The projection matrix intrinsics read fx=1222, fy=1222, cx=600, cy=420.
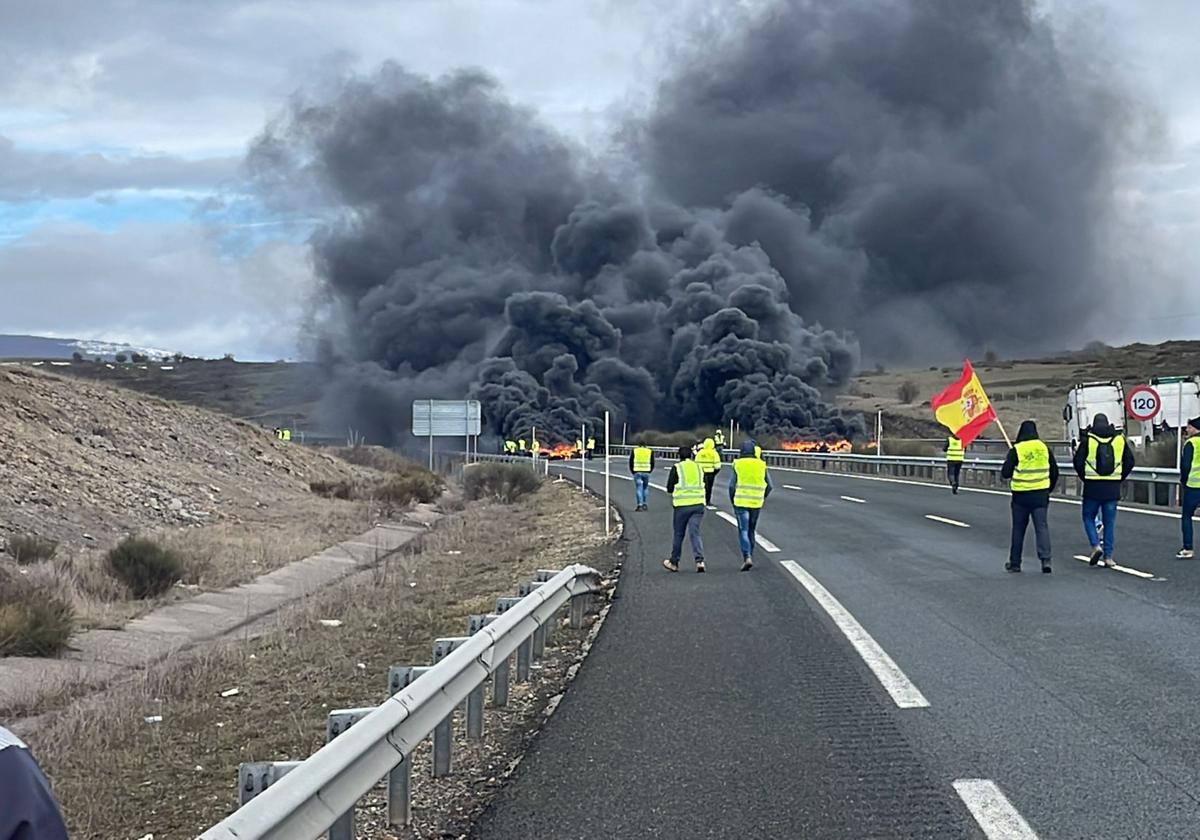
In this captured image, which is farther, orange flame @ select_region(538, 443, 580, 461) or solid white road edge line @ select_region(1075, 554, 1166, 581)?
orange flame @ select_region(538, 443, 580, 461)

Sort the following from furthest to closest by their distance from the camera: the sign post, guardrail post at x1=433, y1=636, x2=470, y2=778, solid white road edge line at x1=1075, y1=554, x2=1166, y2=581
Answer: the sign post → solid white road edge line at x1=1075, y1=554, x2=1166, y2=581 → guardrail post at x1=433, y1=636, x2=470, y2=778

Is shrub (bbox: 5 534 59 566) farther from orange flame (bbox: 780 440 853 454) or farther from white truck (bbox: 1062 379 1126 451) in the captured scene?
orange flame (bbox: 780 440 853 454)

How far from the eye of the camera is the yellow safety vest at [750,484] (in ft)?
48.7

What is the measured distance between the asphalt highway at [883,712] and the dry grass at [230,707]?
96cm

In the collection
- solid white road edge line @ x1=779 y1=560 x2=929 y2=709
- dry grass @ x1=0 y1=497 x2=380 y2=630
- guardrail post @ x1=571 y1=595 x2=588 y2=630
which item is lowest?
dry grass @ x1=0 y1=497 x2=380 y2=630


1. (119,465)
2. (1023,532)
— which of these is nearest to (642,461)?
(119,465)

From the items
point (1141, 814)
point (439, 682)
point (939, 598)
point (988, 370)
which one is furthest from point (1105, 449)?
point (988, 370)

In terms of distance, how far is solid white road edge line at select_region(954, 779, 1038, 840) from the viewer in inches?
186

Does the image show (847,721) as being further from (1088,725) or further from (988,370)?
(988,370)

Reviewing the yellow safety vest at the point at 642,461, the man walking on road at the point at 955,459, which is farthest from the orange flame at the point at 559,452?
the yellow safety vest at the point at 642,461

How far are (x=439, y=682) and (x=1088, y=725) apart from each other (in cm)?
346

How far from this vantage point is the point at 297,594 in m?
18.1

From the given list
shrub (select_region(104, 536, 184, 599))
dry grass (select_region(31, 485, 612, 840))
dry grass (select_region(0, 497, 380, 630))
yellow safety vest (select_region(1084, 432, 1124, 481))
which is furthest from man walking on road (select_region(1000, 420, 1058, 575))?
shrub (select_region(104, 536, 184, 599))

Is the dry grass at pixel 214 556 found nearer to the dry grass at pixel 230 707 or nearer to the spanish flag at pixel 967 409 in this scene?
the dry grass at pixel 230 707
